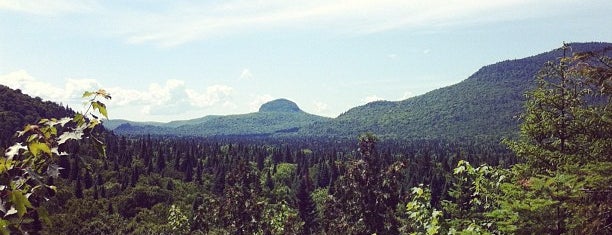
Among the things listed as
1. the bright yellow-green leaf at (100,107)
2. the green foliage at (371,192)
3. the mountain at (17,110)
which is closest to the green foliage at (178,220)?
the green foliage at (371,192)

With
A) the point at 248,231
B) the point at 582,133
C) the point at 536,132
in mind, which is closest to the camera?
the point at 582,133

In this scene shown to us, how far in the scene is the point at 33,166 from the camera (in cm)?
332

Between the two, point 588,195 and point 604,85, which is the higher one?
point 604,85

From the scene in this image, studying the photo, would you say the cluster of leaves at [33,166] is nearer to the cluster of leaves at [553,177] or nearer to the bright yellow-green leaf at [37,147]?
the bright yellow-green leaf at [37,147]

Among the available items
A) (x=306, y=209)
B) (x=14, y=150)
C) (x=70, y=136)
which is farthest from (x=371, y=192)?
(x=306, y=209)

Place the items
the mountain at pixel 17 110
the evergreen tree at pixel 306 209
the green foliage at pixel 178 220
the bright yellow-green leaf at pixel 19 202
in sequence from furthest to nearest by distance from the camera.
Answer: the mountain at pixel 17 110 < the evergreen tree at pixel 306 209 < the green foliage at pixel 178 220 < the bright yellow-green leaf at pixel 19 202

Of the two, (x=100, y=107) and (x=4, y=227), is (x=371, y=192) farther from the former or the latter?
(x=4, y=227)

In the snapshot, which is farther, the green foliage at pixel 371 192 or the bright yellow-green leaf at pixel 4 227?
the green foliage at pixel 371 192

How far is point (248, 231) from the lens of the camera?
32625 millimetres

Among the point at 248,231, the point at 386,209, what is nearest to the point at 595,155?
the point at 386,209

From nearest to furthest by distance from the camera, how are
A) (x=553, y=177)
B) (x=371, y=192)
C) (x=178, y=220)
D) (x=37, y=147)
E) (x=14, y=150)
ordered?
(x=37, y=147) < (x=14, y=150) < (x=553, y=177) < (x=371, y=192) < (x=178, y=220)

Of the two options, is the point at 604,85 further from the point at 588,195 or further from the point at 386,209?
the point at 386,209

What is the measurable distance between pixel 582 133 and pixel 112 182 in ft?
445

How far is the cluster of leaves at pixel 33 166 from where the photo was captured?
2920 mm
